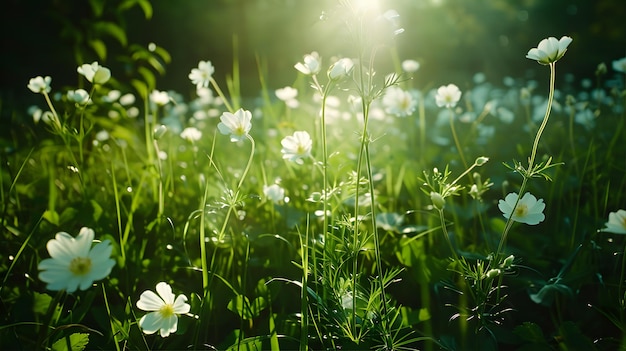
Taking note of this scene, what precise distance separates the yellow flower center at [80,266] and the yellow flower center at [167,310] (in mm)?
178

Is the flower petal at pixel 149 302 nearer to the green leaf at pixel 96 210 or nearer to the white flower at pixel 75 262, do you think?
the white flower at pixel 75 262

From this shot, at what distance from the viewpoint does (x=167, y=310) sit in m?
0.73

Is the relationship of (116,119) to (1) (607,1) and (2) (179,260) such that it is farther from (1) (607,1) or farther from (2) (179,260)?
(1) (607,1)

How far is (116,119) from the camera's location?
1.94 m

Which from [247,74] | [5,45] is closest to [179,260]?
[5,45]

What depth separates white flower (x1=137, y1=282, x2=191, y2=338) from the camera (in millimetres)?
716

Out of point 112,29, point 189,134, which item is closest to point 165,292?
point 189,134

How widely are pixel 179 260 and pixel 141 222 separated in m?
0.21

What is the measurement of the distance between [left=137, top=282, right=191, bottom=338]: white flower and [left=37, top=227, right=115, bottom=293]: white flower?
5.7 inches

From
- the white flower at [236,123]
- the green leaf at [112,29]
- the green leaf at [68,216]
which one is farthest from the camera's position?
the green leaf at [112,29]

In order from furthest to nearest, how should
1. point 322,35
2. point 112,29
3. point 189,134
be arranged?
point 322,35
point 112,29
point 189,134

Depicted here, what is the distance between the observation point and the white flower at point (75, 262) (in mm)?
569

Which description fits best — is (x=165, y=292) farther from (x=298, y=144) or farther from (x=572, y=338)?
(x=572, y=338)

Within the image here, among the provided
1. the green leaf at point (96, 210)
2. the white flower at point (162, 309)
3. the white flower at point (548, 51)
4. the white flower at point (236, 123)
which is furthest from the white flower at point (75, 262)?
the white flower at point (548, 51)
